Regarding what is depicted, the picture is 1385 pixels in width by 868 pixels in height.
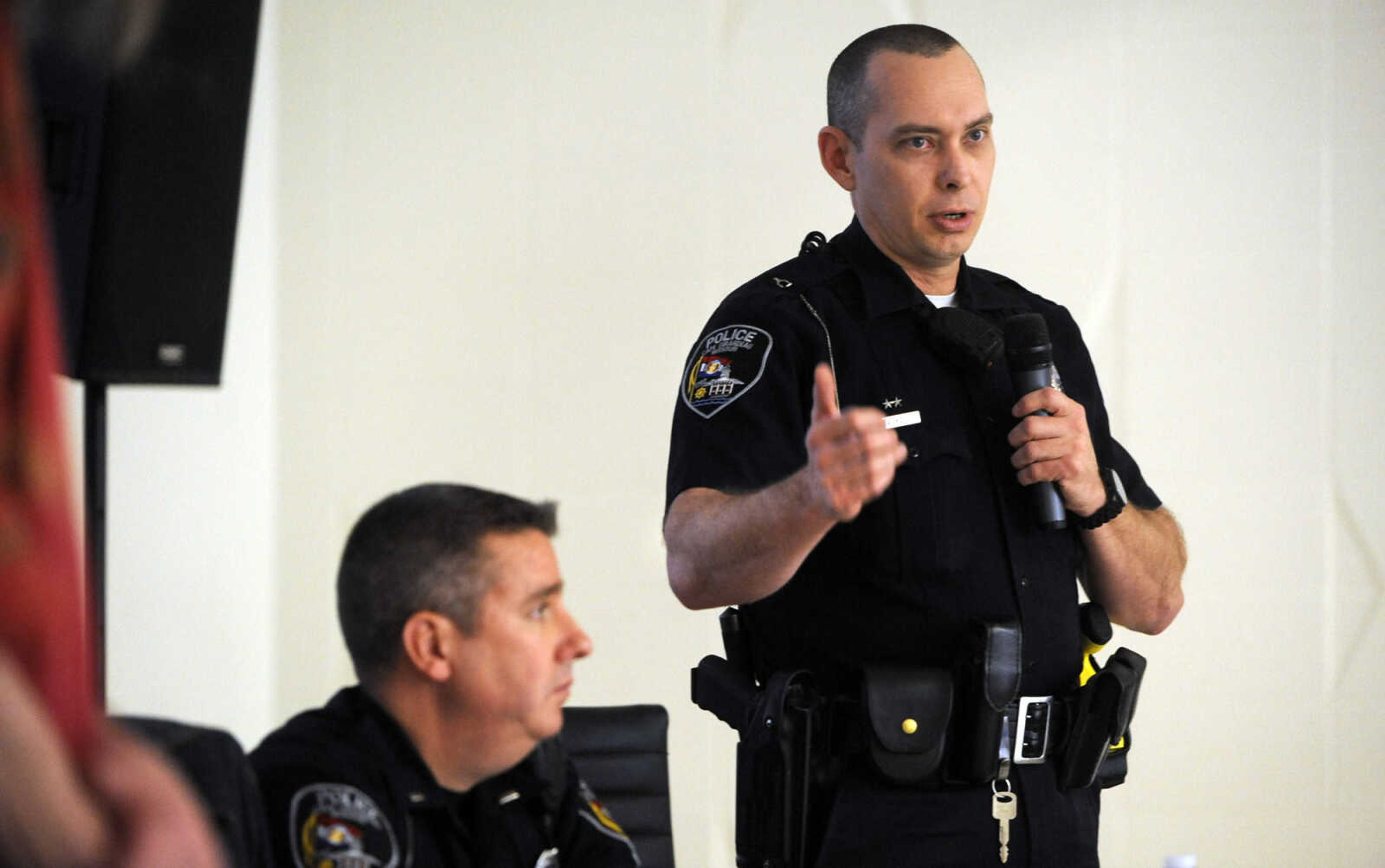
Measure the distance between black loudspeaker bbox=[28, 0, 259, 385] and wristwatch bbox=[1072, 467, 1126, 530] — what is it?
114 centimetres

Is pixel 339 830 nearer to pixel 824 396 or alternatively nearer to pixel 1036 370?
pixel 824 396

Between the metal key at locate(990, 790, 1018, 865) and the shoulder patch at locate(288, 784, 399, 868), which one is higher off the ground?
the shoulder patch at locate(288, 784, 399, 868)

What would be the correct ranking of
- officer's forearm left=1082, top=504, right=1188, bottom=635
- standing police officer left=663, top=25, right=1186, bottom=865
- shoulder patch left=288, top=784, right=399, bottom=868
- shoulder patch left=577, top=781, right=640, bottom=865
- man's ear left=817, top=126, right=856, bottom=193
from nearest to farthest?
shoulder patch left=288, top=784, right=399, bottom=868
shoulder patch left=577, top=781, right=640, bottom=865
standing police officer left=663, top=25, right=1186, bottom=865
officer's forearm left=1082, top=504, right=1188, bottom=635
man's ear left=817, top=126, right=856, bottom=193

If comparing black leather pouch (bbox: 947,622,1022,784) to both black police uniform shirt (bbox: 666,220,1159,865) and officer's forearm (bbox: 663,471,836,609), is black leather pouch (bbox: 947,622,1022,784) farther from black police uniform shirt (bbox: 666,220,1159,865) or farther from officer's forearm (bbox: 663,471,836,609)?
officer's forearm (bbox: 663,471,836,609)

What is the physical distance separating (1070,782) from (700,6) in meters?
2.23

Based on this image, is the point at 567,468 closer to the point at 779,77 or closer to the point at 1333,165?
the point at 779,77

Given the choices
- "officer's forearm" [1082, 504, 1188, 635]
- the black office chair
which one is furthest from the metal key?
the black office chair

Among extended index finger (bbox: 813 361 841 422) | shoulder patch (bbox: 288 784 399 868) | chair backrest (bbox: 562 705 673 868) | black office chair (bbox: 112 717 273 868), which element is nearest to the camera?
black office chair (bbox: 112 717 273 868)

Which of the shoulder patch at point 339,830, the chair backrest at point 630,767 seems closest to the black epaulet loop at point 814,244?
the chair backrest at point 630,767

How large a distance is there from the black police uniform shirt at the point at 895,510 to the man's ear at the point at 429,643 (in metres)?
0.40

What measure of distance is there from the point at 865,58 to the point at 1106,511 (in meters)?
0.70

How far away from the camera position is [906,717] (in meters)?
1.70

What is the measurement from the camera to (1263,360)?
12.0 feet

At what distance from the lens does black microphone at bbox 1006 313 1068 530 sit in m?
1.79
